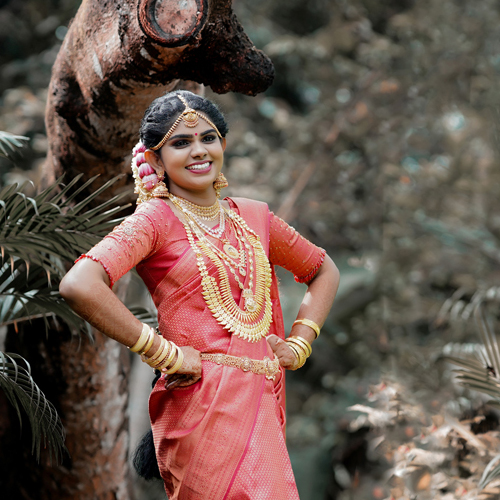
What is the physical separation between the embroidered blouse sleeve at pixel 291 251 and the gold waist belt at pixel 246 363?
1.41ft

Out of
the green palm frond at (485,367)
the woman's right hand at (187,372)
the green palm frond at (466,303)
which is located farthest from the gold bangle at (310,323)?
the green palm frond at (466,303)

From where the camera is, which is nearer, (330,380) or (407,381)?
(407,381)

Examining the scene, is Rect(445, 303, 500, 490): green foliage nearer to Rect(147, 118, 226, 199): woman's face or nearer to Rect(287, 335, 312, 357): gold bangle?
Rect(287, 335, 312, 357): gold bangle

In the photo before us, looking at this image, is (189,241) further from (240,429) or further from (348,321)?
(348,321)

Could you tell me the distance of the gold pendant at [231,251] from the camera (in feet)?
7.11

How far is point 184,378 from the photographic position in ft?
6.63

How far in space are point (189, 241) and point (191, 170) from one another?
23 cm

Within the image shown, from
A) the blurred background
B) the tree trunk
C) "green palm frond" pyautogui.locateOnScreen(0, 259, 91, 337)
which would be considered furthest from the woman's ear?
the blurred background

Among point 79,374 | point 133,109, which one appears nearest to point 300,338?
point 133,109

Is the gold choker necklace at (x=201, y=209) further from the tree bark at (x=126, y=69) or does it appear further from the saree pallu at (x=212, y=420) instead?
the tree bark at (x=126, y=69)

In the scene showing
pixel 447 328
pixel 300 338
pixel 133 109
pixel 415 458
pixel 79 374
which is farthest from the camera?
pixel 447 328

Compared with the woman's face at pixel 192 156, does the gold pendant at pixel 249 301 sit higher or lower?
lower

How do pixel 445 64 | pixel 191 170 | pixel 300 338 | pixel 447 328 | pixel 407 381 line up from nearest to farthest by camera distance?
pixel 191 170 → pixel 300 338 → pixel 407 381 → pixel 445 64 → pixel 447 328

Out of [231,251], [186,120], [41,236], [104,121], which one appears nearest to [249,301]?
[231,251]
